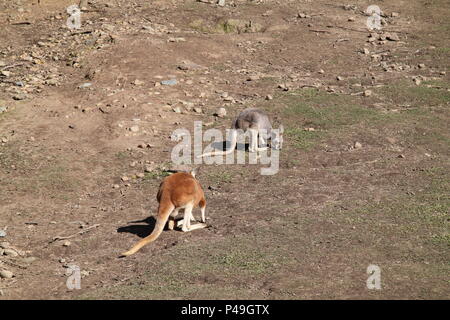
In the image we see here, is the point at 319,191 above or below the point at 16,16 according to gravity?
below

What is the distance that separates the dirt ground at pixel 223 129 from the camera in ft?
32.9

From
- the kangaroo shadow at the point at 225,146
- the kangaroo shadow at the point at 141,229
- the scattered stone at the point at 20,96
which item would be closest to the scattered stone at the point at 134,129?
the kangaroo shadow at the point at 225,146

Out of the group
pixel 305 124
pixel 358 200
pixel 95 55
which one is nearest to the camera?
pixel 358 200

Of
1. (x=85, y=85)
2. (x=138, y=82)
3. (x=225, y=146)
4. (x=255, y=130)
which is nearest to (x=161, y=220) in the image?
(x=255, y=130)

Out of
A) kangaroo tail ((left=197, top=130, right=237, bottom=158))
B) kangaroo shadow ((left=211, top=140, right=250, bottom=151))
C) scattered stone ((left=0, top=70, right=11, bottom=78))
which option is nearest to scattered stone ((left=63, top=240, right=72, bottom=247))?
kangaroo tail ((left=197, top=130, right=237, bottom=158))

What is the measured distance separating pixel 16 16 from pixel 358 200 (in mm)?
13344

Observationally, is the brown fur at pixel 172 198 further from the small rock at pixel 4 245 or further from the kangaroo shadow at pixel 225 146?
the kangaroo shadow at pixel 225 146

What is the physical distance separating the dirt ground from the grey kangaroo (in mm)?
418

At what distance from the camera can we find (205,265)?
397 inches

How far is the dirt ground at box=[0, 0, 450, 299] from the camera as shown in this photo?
10039 mm

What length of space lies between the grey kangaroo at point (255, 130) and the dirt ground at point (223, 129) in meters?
0.42

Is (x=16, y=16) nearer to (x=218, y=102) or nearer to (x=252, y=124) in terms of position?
(x=218, y=102)
